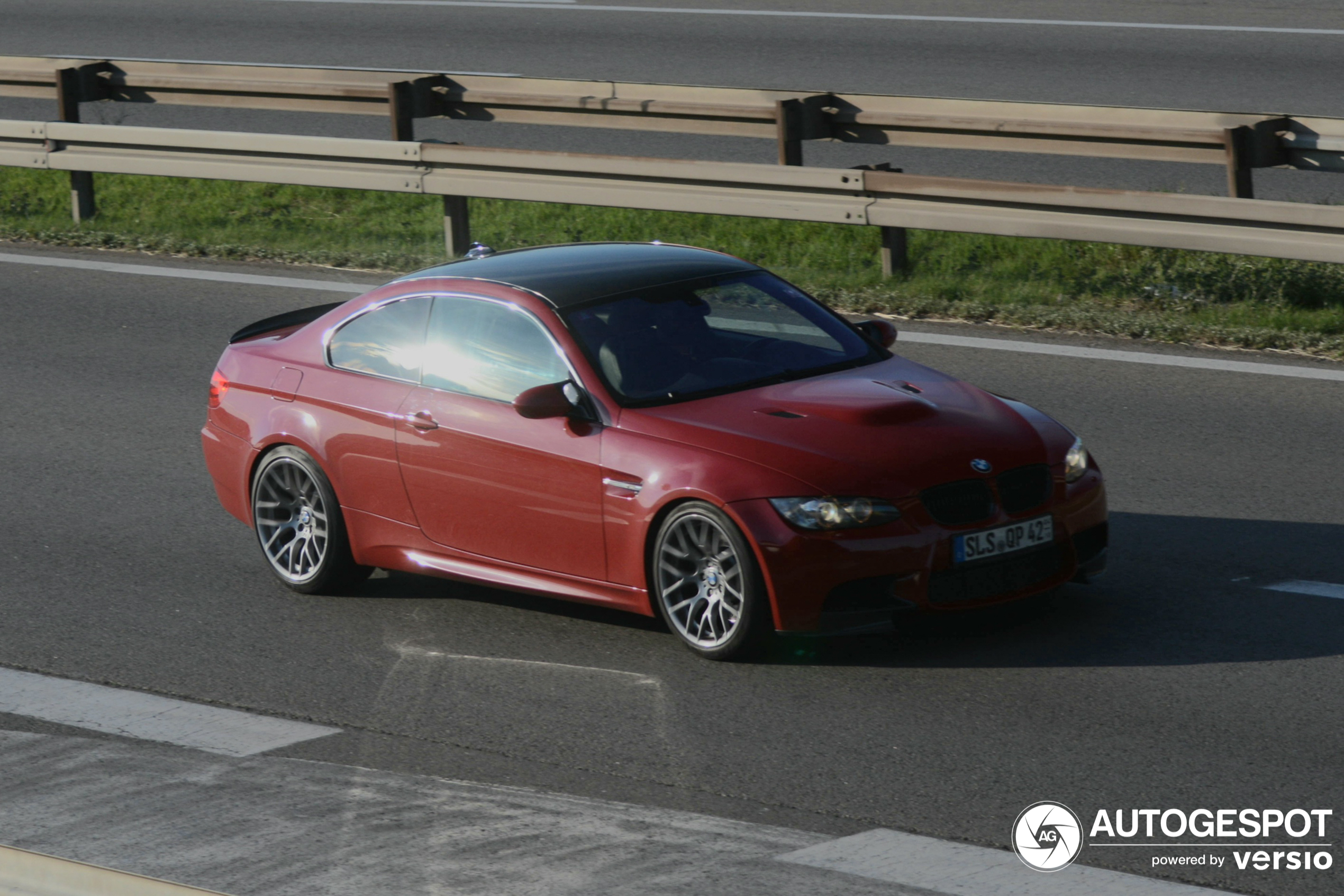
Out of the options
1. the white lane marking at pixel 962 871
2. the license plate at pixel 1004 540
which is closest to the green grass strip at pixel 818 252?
the license plate at pixel 1004 540

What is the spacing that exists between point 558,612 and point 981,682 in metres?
1.94

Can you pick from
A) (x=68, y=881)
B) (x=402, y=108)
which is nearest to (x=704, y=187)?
(x=402, y=108)

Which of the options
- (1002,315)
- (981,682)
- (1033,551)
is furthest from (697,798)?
(1002,315)

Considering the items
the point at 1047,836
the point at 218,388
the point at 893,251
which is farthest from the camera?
the point at 893,251

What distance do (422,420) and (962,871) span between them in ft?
11.5

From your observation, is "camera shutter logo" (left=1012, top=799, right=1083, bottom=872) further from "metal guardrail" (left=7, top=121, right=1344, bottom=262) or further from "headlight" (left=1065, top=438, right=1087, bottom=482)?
"metal guardrail" (left=7, top=121, right=1344, bottom=262)

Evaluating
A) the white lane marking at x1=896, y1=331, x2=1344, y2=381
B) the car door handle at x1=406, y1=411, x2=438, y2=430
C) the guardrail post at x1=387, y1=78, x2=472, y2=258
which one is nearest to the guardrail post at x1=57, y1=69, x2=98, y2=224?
the guardrail post at x1=387, y1=78, x2=472, y2=258

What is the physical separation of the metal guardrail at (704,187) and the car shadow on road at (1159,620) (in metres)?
3.74

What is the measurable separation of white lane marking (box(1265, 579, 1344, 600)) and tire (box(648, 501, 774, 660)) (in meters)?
2.11

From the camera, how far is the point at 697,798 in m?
5.72

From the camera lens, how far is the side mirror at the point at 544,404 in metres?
7.26

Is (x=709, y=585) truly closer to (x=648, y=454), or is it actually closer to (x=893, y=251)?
(x=648, y=454)

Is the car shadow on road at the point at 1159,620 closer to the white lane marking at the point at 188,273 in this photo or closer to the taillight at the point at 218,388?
the taillight at the point at 218,388

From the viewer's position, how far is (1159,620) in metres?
7.14
